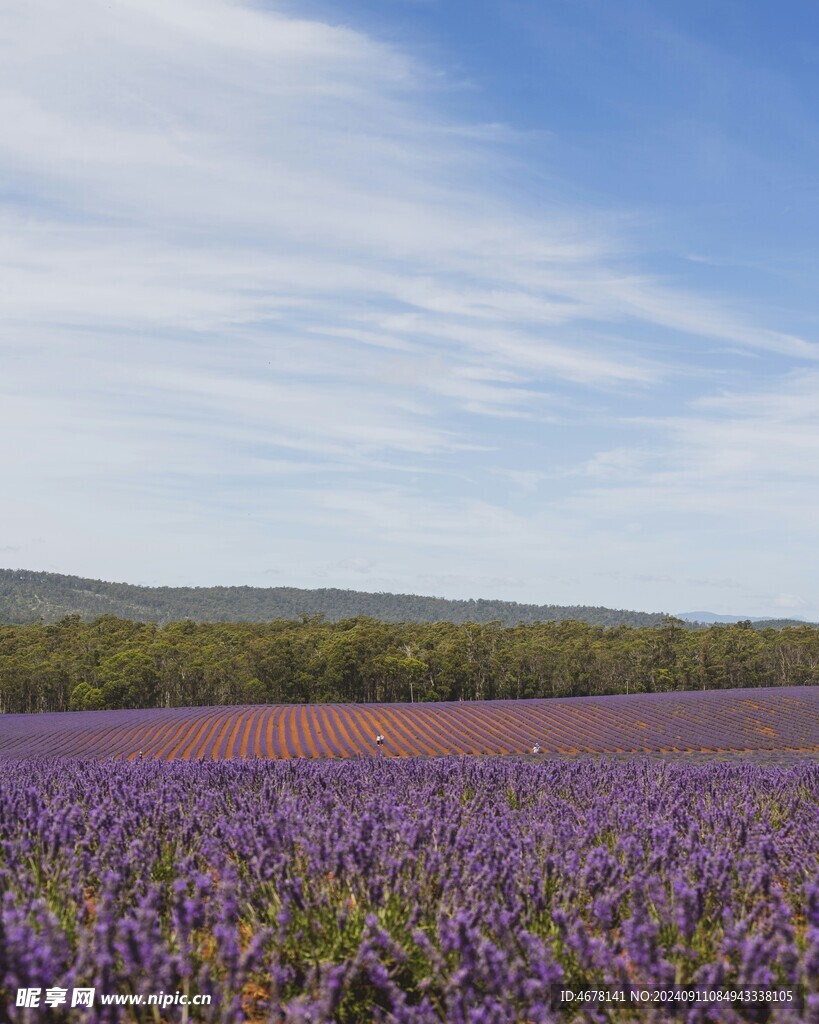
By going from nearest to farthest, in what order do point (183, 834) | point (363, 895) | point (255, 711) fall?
1. point (363, 895)
2. point (183, 834)
3. point (255, 711)

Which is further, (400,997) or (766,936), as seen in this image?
(766,936)

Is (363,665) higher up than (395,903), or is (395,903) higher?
(395,903)

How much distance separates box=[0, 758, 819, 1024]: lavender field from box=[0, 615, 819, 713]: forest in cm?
5864

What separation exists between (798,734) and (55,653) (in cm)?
6086

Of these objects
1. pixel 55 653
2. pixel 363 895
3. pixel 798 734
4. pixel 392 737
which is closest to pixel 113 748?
pixel 392 737

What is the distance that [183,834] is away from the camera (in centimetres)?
→ 434

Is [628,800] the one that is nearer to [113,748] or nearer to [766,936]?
[766,936]

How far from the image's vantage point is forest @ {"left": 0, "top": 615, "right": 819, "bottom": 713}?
6388 centimetres

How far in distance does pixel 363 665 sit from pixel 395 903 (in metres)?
62.3

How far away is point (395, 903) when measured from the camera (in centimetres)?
354

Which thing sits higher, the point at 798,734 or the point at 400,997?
the point at 400,997

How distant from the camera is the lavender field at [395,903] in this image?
2.63 metres

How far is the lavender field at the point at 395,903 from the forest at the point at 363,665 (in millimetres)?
58640

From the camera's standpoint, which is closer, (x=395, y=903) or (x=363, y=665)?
(x=395, y=903)
